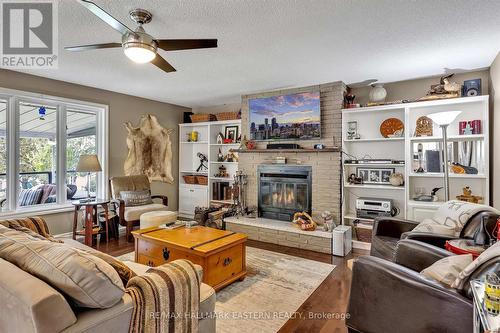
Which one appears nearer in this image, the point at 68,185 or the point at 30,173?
the point at 30,173

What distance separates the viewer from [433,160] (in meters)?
3.78

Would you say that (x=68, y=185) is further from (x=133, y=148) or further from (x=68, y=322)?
(x=68, y=322)

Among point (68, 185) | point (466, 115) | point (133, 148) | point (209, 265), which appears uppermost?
point (466, 115)

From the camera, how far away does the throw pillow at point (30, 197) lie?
4016 mm

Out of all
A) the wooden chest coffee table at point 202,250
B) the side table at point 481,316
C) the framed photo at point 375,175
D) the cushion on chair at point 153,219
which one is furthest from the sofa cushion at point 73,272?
the framed photo at point 375,175

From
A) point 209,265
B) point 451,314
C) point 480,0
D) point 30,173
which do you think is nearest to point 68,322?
point 209,265

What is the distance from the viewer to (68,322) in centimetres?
107

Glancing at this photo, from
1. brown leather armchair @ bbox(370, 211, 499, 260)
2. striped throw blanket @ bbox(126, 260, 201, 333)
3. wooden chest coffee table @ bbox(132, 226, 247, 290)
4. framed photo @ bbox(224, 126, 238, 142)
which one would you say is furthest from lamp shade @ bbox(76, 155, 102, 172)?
brown leather armchair @ bbox(370, 211, 499, 260)

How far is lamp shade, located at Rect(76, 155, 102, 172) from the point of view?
4043 millimetres

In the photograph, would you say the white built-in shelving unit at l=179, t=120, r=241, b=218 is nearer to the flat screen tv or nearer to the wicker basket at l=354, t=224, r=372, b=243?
the flat screen tv

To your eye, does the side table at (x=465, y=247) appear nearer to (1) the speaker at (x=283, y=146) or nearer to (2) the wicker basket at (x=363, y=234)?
(2) the wicker basket at (x=363, y=234)

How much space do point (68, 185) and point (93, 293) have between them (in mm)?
4076

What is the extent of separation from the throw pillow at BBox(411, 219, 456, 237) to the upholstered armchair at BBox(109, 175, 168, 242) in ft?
12.2

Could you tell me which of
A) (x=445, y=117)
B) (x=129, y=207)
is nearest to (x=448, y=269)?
(x=445, y=117)
